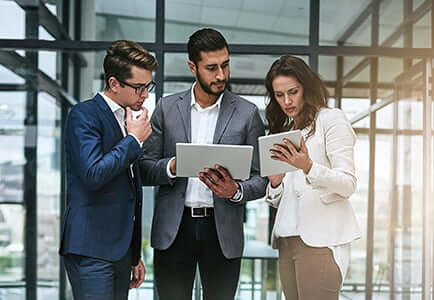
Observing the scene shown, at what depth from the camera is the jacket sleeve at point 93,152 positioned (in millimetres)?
2000

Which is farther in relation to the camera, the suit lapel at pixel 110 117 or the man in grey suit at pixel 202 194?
the man in grey suit at pixel 202 194

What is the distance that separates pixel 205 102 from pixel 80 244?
28.3 inches

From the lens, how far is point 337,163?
88.7 inches

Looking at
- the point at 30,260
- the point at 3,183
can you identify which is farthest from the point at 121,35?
the point at 30,260

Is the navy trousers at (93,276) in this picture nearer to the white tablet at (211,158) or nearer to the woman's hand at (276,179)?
the white tablet at (211,158)

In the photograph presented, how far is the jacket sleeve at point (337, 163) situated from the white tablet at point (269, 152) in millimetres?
90

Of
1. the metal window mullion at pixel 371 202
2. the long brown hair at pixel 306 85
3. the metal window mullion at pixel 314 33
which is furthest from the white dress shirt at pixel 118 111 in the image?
the metal window mullion at pixel 371 202

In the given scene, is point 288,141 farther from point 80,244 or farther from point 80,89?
point 80,89

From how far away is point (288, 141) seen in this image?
85.9 inches

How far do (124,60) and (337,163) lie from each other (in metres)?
0.78

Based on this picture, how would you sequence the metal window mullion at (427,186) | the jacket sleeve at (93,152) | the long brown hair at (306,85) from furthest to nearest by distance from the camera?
the metal window mullion at (427,186)
the long brown hair at (306,85)
the jacket sleeve at (93,152)

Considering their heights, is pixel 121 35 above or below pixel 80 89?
above

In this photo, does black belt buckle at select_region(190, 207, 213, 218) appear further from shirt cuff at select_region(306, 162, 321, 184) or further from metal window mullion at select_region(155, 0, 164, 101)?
metal window mullion at select_region(155, 0, 164, 101)

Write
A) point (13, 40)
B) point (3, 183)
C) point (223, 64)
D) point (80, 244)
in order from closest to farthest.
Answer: point (80, 244) → point (223, 64) → point (13, 40) → point (3, 183)
